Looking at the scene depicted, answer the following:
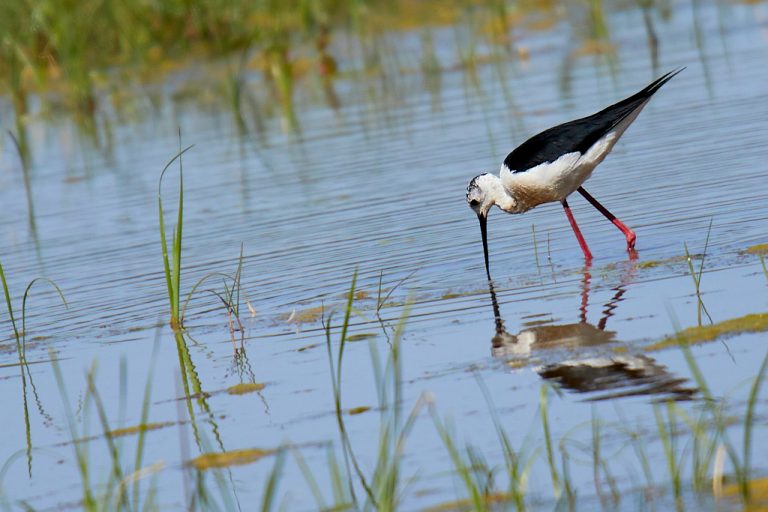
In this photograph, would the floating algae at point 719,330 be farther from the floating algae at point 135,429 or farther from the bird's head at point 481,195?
the bird's head at point 481,195

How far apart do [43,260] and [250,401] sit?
3863mm

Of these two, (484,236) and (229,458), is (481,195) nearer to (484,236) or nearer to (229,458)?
(484,236)

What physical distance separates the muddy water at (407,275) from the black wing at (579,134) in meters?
0.46

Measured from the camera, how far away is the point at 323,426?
4.45 m

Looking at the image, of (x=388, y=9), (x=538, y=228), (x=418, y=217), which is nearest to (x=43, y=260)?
(x=418, y=217)

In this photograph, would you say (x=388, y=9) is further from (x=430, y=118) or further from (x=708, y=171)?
(x=708, y=171)

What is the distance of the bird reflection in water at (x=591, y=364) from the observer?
432cm

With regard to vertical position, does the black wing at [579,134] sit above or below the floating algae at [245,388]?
above

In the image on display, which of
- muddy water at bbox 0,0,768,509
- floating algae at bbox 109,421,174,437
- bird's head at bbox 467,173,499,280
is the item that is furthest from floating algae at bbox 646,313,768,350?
bird's head at bbox 467,173,499,280

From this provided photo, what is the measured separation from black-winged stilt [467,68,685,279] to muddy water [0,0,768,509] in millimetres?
243

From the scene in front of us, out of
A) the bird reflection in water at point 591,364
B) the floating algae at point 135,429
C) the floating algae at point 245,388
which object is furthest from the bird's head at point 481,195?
the floating algae at point 135,429

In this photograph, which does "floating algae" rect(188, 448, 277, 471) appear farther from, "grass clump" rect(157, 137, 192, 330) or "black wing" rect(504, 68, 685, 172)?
"black wing" rect(504, 68, 685, 172)

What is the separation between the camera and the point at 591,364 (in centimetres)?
471

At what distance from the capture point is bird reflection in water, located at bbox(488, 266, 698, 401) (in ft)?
14.2
